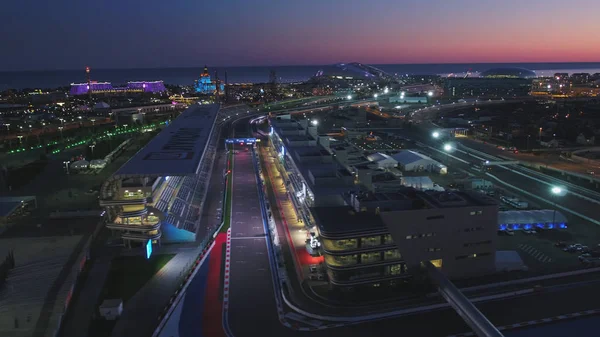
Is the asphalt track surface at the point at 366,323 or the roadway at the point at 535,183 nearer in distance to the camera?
the asphalt track surface at the point at 366,323

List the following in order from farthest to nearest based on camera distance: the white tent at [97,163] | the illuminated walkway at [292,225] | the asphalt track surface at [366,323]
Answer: the white tent at [97,163] < the illuminated walkway at [292,225] < the asphalt track surface at [366,323]

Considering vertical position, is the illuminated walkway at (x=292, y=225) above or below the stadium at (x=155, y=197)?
below

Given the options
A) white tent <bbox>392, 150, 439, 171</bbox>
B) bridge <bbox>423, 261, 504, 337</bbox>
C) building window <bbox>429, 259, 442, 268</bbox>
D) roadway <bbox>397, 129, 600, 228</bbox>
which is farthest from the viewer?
white tent <bbox>392, 150, 439, 171</bbox>

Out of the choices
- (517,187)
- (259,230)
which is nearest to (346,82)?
(517,187)

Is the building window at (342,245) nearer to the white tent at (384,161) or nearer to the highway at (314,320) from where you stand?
the highway at (314,320)

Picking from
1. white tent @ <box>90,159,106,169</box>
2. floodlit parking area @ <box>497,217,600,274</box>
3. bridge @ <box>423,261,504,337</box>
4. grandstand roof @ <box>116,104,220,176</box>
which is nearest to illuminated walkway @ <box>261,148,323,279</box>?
bridge @ <box>423,261,504,337</box>

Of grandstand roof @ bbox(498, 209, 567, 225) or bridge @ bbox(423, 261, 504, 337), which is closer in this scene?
bridge @ bbox(423, 261, 504, 337)

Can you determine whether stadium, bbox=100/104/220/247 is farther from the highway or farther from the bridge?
the bridge

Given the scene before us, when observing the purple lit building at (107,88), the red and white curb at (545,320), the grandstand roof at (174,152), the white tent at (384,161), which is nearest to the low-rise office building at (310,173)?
the white tent at (384,161)
